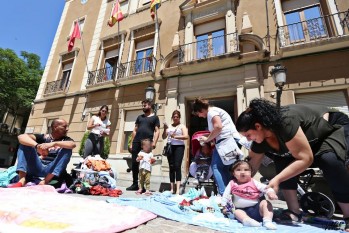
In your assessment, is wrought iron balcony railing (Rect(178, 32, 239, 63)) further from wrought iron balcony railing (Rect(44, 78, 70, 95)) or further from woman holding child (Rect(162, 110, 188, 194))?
wrought iron balcony railing (Rect(44, 78, 70, 95))

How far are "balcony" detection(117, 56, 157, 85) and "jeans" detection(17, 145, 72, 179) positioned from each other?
242 inches

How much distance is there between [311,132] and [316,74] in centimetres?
575

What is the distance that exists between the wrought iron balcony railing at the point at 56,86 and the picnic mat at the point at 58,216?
Answer: 10672mm

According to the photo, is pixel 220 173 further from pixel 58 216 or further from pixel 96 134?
pixel 96 134

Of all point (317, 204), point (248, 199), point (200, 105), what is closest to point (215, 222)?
point (248, 199)

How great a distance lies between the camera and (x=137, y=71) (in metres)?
9.86

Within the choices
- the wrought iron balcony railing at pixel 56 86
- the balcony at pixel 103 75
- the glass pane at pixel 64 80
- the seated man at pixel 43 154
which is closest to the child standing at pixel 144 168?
A: the seated man at pixel 43 154

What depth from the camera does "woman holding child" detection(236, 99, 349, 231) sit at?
69.3 inches

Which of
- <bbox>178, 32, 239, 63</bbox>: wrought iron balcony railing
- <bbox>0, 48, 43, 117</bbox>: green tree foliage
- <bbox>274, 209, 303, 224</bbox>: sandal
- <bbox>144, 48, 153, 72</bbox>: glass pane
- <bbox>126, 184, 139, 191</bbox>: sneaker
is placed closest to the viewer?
<bbox>274, 209, 303, 224</bbox>: sandal

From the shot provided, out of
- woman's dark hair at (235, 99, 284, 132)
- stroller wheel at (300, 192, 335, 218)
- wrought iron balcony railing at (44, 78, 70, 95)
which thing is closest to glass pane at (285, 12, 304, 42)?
stroller wheel at (300, 192, 335, 218)

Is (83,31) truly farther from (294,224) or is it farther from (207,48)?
(294,224)

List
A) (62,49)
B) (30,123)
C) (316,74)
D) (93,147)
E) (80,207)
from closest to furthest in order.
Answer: (80,207), (93,147), (316,74), (30,123), (62,49)

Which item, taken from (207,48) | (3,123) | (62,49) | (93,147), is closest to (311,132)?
(93,147)

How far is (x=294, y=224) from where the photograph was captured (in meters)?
1.94
